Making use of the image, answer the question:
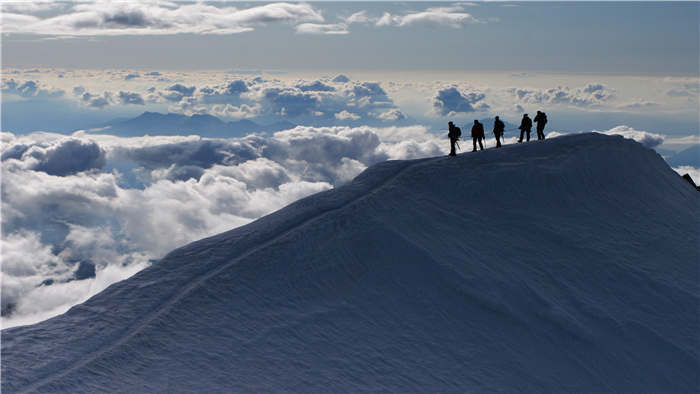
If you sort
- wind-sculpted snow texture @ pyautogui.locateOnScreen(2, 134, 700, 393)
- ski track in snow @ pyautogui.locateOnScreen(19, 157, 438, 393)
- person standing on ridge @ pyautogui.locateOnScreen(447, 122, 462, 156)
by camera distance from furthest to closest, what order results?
person standing on ridge @ pyautogui.locateOnScreen(447, 122, 462, 156), wind-sculpted snow texture @ pyautogui.locateOnScreen(2, 134, 700, 393), ski track in snow @ pyautogui.locateOnScreen(19, 157, 438, 393)

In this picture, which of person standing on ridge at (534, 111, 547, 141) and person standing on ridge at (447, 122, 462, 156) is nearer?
person standing on ridge at (447, 122, 462, 156)

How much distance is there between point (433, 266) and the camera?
16469 mm

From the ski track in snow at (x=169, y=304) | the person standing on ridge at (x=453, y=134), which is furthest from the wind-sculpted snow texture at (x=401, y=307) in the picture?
the person standing on ridge at (x=453, y=134)

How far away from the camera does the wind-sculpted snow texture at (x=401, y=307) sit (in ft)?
39.4

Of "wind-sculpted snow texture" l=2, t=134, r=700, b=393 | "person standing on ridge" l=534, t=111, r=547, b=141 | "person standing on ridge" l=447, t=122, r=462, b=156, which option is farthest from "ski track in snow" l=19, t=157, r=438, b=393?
"person standing on ridge" l=534, t=111, r=547, b=141

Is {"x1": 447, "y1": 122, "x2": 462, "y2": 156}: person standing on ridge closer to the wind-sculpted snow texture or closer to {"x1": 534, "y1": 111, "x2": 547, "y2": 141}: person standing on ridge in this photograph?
the wind-sculpted snow texture

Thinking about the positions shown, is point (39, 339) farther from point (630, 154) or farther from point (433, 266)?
point (630, 154)

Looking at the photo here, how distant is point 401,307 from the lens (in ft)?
48.0

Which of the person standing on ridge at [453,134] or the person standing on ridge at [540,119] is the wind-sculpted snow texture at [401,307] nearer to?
the person standing on ridge at [453,134]

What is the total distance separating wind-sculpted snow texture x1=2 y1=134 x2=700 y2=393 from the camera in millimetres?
12016

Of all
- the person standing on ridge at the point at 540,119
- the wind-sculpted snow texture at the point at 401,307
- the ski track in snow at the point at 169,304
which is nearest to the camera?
the ski track in snow at the point at 169,304

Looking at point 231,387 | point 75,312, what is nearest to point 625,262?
point 231,387

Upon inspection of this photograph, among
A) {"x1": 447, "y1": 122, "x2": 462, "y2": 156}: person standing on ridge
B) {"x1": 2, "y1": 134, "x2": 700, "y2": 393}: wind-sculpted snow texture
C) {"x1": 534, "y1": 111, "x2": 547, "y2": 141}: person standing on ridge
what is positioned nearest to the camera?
{"x1": 2, "y1": 134, "x2": 700, "y2": 393}: wind-sculpted snow texture

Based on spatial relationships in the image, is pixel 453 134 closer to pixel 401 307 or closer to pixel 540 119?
pixel 540 119
